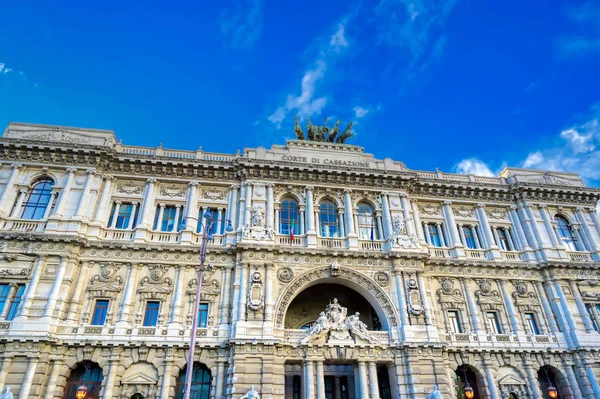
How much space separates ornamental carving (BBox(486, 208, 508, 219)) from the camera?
30.7m

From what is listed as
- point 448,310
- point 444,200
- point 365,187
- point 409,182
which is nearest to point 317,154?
point 365,187

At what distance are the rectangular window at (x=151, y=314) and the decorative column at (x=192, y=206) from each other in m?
5.08

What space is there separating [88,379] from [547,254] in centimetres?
3112

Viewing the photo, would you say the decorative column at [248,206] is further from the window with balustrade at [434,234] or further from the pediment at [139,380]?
the window with balustrade at [434,234]

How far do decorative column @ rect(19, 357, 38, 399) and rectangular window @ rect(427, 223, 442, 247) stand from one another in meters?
25.4

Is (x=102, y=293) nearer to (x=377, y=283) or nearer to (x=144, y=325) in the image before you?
(x=144, y=325)

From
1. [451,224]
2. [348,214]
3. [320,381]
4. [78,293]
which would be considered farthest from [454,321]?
[78,293]

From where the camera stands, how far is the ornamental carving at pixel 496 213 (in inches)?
1207

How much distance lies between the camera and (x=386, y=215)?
27.5 metres

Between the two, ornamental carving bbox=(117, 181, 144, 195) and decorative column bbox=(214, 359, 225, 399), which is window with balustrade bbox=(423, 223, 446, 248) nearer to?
decorative column bbox=(214, 359, 225, 399)

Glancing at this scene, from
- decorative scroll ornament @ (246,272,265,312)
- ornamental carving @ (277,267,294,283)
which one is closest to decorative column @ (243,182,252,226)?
decorative scroll ornament @ (246,272,265,312)

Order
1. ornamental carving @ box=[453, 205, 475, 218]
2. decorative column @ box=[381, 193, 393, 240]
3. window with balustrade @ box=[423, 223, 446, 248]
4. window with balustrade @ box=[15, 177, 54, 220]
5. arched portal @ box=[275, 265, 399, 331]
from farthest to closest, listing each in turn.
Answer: ornamental carving @ box=[453, 205, 475, 218], window with balustrade @ box=[423, 223, 446, 248], decorative column @ box=[381, 193, 393, 240], window with balustrade @ box=[15, 177, 54, 220], arched portal @ box=[275, 265, 399, 331]

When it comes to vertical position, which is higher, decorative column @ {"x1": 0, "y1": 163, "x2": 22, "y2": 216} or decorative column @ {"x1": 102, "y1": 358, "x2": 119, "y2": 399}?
decorative column @ {"x1": 0, "y1": 163, "x2": 22, "y2": 216}

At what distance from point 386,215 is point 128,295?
17.5 meters
